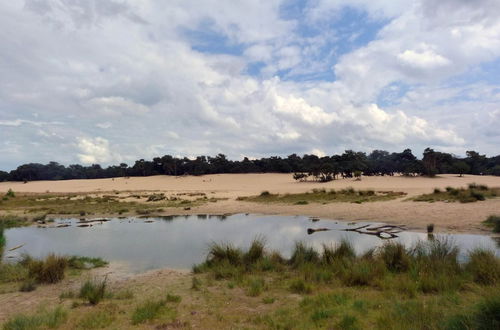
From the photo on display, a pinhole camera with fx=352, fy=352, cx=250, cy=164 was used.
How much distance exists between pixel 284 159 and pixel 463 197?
7415cm

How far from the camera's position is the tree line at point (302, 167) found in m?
69.7

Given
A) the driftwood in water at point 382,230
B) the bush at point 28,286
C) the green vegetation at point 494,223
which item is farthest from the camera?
the driftwood in water at point 382,230

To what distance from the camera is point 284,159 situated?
98875 mm

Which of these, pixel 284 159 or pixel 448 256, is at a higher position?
pixel 284 159

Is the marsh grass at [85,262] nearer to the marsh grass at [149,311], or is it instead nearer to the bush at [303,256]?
the marsh grass at [149,311]

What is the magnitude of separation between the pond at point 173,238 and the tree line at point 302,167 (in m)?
45.5

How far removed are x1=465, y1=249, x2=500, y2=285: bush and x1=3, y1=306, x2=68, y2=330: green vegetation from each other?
9.14 m

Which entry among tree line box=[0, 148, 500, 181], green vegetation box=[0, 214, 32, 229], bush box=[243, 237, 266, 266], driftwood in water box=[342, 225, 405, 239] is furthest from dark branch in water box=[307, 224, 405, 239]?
tree line box=[0, 148, 500, 181]

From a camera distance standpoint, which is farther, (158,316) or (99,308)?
(99,308)

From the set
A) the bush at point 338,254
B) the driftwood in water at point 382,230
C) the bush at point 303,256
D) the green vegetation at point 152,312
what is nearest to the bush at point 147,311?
the green vegetation at point 152,312

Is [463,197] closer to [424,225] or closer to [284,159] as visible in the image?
[424,225]

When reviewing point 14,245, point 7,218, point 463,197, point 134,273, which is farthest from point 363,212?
point 7,218

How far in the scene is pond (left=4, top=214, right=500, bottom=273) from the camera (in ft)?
47.6

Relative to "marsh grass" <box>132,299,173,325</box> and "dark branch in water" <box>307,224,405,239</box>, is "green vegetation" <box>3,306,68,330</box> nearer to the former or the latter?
"marsh grass" <box>132,299,173,325</box>
